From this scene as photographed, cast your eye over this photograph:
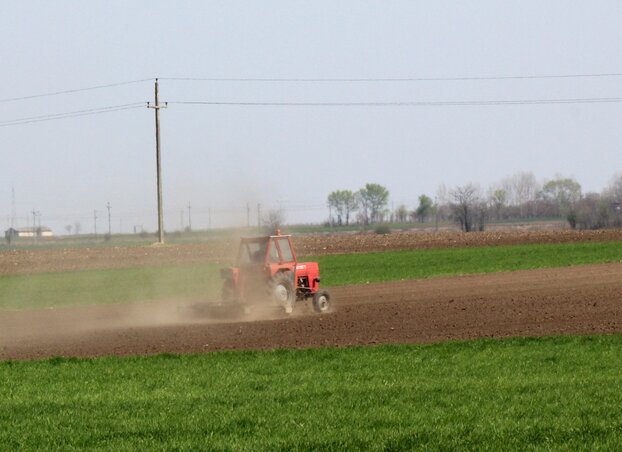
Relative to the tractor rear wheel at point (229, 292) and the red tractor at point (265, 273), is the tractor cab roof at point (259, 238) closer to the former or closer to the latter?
the red tractor at point (265, 273)

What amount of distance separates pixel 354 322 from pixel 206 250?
1498 inches

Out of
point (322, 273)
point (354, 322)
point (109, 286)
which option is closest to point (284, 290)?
point (354, 322)

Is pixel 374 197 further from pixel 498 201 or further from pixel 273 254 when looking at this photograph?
pixel 273 254

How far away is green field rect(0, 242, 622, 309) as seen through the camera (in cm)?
4244

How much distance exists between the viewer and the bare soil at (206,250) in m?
60.2

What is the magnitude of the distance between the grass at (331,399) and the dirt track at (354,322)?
2399 mm

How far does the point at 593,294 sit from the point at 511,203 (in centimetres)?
15807

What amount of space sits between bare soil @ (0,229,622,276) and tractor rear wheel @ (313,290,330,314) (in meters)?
22.1

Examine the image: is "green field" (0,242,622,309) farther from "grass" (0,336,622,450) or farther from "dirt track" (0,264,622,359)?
"grass" (0,336,622,450)

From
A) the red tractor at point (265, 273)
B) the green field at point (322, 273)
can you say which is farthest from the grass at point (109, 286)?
the red tractor at point (265, 273)

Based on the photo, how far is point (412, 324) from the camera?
2525cm

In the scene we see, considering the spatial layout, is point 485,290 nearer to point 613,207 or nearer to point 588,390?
point 588,390

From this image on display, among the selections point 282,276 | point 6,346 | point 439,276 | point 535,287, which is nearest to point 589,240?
point 439,276

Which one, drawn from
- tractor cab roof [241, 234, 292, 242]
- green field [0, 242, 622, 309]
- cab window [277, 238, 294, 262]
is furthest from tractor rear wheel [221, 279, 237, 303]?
green field [0, 242, 622, 309]
